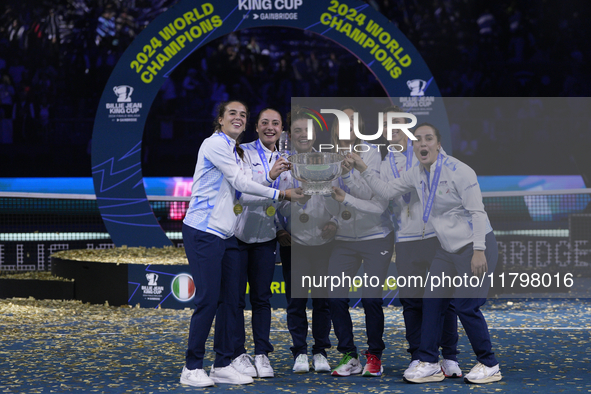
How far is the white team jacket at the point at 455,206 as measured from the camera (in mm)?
3809

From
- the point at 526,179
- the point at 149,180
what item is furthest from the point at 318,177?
the point at 526,179

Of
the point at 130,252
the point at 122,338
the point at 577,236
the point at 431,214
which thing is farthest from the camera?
the point at 577,236

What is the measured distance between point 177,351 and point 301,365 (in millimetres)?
1046

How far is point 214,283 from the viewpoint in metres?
3.76

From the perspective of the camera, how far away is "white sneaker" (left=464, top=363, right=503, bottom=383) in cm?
376

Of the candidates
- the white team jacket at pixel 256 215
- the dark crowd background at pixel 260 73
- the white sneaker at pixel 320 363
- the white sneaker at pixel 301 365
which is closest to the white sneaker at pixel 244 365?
the white sneaker at pixel 301 365

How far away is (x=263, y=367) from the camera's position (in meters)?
4.01

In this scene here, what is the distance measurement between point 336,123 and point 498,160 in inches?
382

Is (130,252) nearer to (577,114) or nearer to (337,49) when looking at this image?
(337,49)

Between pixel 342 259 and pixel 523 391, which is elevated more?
pixel 342 259

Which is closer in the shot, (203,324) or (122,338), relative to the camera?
(203,324)

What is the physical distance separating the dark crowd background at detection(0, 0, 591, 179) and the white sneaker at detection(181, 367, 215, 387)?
28.8ft

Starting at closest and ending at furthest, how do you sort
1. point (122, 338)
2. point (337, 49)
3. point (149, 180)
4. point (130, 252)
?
point (122, 338) < point (130, 252) < point (149, 180) < point (337, 49)

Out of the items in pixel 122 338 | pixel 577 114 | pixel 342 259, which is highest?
pixel 577 114
